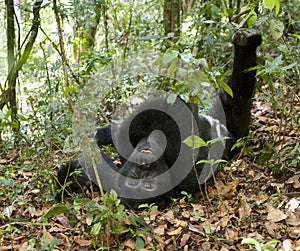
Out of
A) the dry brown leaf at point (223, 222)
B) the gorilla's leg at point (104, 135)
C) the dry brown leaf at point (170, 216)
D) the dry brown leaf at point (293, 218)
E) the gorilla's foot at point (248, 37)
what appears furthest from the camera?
the gorilla's leg at point (104, 135)

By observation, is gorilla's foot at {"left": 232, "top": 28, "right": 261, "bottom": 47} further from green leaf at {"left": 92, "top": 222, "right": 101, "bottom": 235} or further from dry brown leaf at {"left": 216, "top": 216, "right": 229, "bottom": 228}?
green leaf at {"left": 92, "top": 222, "right": 101, "bottom": 235}

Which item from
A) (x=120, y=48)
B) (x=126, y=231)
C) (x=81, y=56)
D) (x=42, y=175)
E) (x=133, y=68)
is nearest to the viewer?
(x=126, y=231)

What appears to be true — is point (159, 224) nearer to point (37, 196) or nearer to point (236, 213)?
point (236, 213)

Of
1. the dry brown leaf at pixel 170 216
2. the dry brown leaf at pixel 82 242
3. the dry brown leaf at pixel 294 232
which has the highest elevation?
the dry brown leaf at pixel 294 232

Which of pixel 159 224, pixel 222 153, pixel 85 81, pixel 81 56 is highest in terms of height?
pixel 81 56

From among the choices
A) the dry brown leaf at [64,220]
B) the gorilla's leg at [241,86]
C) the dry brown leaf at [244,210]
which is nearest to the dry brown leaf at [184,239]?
the dry brown leaf at [244,210]

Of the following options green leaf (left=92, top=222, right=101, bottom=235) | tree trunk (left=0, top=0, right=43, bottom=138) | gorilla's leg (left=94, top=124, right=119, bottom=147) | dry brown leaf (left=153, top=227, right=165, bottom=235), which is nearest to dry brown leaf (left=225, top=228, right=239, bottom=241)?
dry brown leaf (left=153, top=227, right=165, bottom=235)

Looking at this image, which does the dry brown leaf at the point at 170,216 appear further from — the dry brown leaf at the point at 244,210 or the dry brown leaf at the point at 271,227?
the dry brown leaf at the point at 271,227

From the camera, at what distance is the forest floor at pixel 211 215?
229 centimetres

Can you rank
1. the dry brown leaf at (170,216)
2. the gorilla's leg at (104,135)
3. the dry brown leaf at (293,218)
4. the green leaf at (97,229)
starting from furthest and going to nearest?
the gorilla's leg at (104,135)
the dry brown leaf at (170,216)
the dry brown leaf at (293,218)
the green leaf at (97,229)

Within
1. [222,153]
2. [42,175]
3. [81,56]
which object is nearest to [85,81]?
[81,56]

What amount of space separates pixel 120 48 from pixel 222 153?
7.63ft

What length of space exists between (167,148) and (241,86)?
2.38ft

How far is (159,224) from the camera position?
99.3 inches
